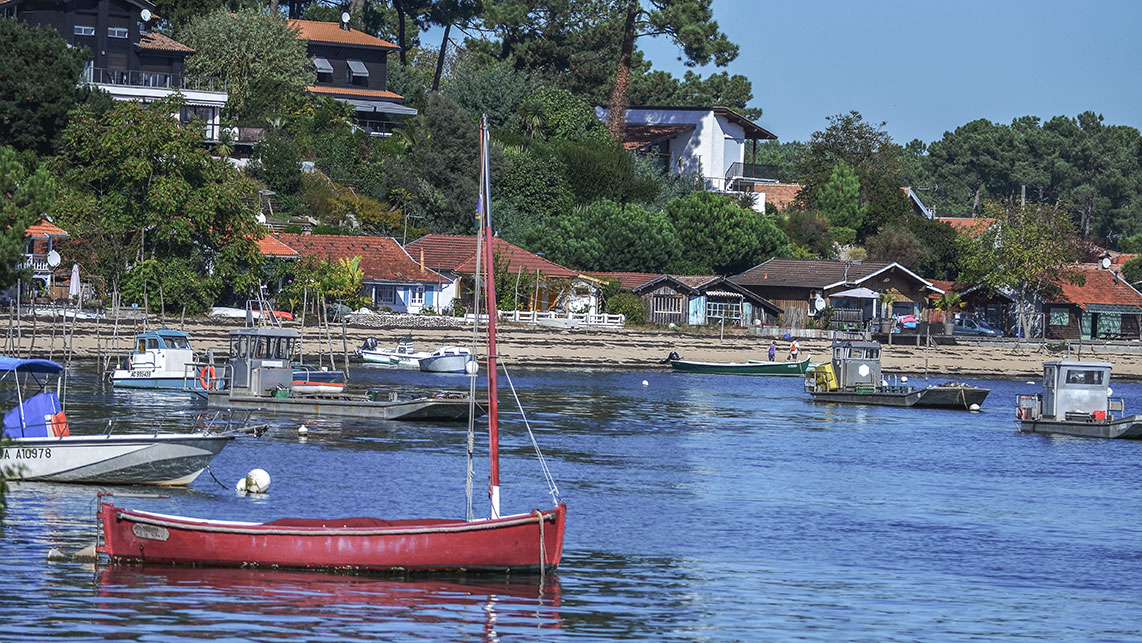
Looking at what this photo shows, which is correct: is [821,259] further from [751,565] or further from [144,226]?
[751,565]

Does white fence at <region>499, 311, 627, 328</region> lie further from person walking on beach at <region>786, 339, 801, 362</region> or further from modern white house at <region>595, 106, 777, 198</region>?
modern white house at <region>595, 106, 777, 198</region>

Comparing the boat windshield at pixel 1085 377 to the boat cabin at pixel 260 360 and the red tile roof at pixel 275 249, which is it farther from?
the red tile roof at pixel 275 249

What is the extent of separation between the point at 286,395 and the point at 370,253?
34755 mm

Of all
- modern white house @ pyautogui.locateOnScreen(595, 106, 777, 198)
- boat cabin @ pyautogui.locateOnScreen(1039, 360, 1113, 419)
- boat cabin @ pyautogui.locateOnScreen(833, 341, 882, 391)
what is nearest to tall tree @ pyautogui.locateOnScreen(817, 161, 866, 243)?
modern white house @ pyautogui.locateOnScreen(595, 106, 777, 198)

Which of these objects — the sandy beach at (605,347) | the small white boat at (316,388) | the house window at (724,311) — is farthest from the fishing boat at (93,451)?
the house window at (724,311)

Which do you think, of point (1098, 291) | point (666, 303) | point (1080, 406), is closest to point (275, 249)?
point (666, 303)

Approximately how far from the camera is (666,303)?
92.4 m

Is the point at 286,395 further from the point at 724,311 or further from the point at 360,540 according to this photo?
the point at 724,311

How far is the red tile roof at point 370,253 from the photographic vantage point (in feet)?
271

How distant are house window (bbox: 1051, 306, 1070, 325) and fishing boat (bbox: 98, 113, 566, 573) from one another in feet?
288

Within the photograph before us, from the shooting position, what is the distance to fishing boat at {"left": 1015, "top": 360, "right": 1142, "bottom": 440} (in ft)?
178

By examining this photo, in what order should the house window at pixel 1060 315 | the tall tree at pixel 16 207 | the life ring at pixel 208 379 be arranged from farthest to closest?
1. the house window at pixel 1060 315
2. the life ring at pixel 208 379
3. the tall tree at pixel 16 207

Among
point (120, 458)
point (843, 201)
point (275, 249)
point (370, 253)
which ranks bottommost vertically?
point (120, 458)

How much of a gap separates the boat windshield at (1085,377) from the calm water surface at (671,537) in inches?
85.9
